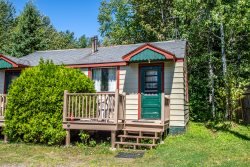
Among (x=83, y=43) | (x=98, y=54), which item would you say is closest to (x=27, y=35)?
(x=98, y=54)

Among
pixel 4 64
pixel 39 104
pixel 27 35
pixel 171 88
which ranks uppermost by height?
pixel 27 35

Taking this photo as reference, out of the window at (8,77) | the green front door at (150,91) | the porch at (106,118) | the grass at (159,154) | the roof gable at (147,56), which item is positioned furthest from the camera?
the window at (8,77)

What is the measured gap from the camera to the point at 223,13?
568 inches

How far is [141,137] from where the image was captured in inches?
342

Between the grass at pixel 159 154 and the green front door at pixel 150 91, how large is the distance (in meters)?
1.41

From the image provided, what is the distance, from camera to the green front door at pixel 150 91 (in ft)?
35.3

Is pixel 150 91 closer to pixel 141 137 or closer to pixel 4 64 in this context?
pixel 141 137

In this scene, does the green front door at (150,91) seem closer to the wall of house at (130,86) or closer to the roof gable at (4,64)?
the wall of house at (130,86)

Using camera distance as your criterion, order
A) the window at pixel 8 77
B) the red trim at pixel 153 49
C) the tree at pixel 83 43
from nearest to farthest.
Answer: the red trim at pixel 153 49 → the window at pixel 8 77 → the tree at pixel 83 43

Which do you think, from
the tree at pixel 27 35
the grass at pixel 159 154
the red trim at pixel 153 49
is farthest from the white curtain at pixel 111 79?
the tree at pixel 27 35

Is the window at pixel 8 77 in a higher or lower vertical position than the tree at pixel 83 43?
lower

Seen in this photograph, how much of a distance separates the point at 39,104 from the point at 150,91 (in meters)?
4.32

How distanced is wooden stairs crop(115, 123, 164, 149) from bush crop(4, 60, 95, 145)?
200 centimetres

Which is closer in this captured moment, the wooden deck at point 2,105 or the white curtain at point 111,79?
the wooden deck at point 2,105
